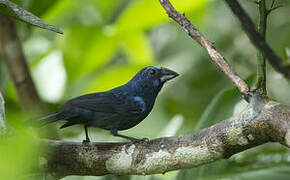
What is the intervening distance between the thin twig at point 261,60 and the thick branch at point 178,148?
61 millimetres

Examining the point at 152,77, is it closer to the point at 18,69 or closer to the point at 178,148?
the point at 18,69

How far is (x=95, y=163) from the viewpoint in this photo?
204 centimetres

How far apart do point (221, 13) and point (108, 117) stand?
143 inches

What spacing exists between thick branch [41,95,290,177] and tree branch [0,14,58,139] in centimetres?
119

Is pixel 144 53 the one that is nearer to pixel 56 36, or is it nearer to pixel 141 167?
pixel 56 36

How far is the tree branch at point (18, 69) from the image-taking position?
3.22 m

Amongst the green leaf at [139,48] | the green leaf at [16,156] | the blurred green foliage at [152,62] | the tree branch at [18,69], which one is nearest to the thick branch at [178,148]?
the blurred green foliage at [152,62]

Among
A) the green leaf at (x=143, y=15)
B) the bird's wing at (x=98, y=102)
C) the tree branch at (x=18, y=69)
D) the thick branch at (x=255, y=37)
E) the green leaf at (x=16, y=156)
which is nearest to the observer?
the green leaf at (x=16, y=156)

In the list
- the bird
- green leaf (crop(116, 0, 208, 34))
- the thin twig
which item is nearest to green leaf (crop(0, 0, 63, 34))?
the bird

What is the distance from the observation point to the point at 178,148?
1899 millimetres

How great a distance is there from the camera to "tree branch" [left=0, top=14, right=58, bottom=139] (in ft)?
10.6

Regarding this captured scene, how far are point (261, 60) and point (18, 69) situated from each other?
2.04m

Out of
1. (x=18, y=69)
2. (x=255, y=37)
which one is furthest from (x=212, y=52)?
(x=18, y=69)

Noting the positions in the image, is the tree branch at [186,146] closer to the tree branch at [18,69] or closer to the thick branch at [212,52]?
the thick branch at [212,52]
